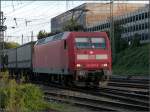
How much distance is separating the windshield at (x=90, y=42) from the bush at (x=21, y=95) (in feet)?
31.7

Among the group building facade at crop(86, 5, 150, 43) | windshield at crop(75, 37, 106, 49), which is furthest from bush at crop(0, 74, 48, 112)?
building facade at crop(86, 5, 150, 43)

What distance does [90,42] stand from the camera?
2483 cm

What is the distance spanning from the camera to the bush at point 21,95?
13.2 metres

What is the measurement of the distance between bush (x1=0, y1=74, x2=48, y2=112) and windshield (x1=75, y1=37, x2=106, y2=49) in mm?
9651

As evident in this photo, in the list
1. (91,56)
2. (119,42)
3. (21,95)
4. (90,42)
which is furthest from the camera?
(119,42)

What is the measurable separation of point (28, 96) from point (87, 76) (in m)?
9.58

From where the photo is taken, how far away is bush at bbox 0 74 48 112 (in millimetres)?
13195

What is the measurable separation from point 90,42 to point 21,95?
1109 cm

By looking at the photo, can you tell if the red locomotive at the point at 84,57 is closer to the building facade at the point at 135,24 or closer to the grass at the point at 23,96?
the grass at the point at 23,96

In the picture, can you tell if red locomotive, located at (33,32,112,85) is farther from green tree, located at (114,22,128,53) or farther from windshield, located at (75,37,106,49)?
green tree, located at (114,22,128,53)

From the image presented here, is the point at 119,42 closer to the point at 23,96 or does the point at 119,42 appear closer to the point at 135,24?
the point at 135,24

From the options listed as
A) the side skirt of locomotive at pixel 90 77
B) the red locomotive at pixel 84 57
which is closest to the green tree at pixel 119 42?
the red locomotive at pixel 84 57

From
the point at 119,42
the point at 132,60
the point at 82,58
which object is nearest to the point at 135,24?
the point at 119,42

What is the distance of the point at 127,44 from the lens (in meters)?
70.9
